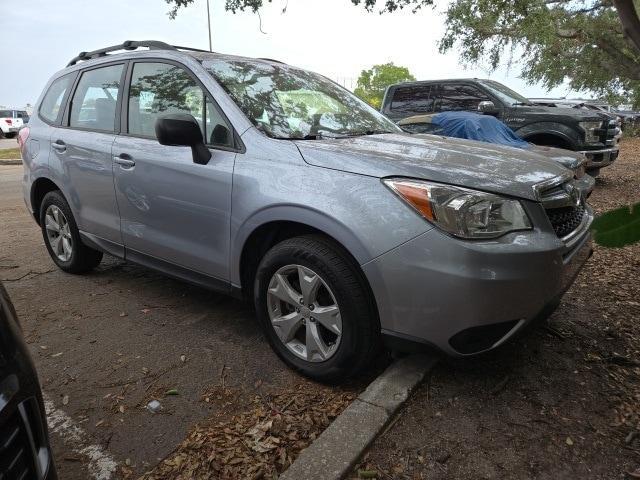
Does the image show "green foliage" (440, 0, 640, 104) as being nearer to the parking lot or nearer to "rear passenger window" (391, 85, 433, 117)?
"rear passenger window" (391, 85, 433, 117)

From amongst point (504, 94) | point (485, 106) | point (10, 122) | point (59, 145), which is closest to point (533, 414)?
point (59, 145)

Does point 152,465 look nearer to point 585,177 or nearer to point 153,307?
point 153,307

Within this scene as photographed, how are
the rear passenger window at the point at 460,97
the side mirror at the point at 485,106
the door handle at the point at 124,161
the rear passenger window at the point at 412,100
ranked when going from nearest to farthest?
the door handle at the point at 124,161
the side mirror at the point at 485,106
the rear passenger window at the point at 460,97
the rear passenger window at the point at 412,100

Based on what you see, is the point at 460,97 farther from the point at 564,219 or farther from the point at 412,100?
the point at 564,219

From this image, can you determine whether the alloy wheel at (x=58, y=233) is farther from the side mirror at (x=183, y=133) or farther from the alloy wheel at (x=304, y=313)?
the alloy wheel at (x=304, y=313)

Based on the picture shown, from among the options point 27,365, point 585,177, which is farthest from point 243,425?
point 585,177

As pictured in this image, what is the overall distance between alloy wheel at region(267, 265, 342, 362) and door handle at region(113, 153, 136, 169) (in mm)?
1380

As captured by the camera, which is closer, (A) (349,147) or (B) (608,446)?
(B) (608,446)

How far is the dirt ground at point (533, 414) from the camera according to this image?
1.99 meters

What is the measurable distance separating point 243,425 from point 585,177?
2701mm

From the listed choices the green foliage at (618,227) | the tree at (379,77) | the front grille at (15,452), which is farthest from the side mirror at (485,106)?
the tree at (379,77)

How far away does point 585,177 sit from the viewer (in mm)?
3318

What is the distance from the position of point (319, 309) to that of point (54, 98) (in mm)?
3343

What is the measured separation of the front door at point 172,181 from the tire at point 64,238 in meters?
0.85
